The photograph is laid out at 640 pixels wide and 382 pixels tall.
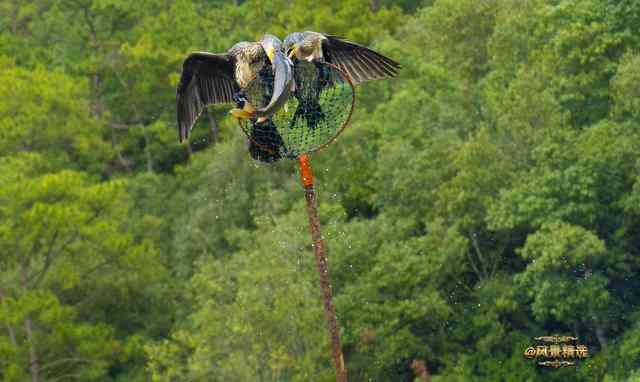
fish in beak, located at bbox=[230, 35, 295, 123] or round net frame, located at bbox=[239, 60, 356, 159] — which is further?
round net frame, located at bbox=[239, 60, 356, 159]

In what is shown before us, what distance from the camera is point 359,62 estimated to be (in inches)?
496

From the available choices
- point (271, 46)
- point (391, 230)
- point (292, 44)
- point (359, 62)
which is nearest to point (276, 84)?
point (271, 46)

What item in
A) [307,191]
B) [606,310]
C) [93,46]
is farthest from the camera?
[93,46]

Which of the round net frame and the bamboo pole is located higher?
the round net frame

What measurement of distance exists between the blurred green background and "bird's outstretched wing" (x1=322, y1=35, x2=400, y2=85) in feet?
28.6

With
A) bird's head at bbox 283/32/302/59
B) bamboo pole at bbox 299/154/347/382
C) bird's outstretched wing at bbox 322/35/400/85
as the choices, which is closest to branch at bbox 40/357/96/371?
bird's outstretched wing at bbox 322/35/400/85

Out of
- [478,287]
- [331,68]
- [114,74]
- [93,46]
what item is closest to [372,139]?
[478,287]

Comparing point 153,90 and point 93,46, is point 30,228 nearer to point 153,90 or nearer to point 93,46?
point 153,90

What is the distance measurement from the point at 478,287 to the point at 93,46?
27669 millimetres

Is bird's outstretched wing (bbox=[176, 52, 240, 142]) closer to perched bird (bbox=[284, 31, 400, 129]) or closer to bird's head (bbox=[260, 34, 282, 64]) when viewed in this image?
perched bird (bbox=[284, 31, 400, 129])

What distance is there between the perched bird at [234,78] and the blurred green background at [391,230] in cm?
875

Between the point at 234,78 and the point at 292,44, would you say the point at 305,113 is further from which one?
the point at 234,78

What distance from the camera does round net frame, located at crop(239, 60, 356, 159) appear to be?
426 inches

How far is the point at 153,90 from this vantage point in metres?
46.1
